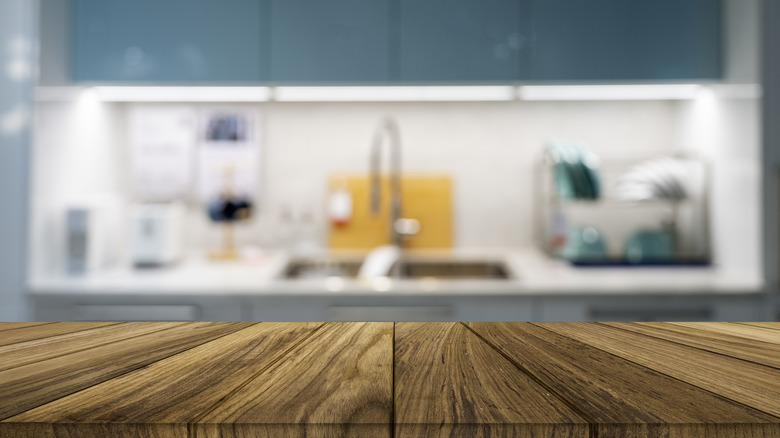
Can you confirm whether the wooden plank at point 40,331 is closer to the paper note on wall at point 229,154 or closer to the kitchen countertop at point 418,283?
the kitchen countertop at point 418,283

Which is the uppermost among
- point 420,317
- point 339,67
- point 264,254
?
point 339,67

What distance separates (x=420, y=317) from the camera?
1.80m

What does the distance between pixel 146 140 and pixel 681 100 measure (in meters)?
2.18

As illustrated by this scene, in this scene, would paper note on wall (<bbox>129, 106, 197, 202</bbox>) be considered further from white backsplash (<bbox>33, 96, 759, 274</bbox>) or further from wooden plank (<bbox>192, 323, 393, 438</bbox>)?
wooden plank (<bbox>192, 323, 393, 438</bbox>)

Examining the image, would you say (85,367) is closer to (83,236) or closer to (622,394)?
(622,394)

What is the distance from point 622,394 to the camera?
0.39m

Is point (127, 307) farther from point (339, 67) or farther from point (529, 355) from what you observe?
point (529, 355)

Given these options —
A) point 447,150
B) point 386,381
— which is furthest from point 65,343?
point 447,150

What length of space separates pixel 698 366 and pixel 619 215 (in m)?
2.09

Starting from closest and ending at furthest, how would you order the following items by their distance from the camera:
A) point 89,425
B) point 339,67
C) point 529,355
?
point 89,425
point 529,355
point 339,67

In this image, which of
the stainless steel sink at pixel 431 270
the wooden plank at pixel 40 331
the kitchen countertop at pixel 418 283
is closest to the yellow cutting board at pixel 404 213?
the stainless steel sink at pixel 431 270

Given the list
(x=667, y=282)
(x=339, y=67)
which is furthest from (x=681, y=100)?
(x=339, y=67)

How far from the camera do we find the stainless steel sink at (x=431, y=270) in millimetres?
2320

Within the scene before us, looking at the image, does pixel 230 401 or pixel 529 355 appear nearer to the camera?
pixel 230 401
